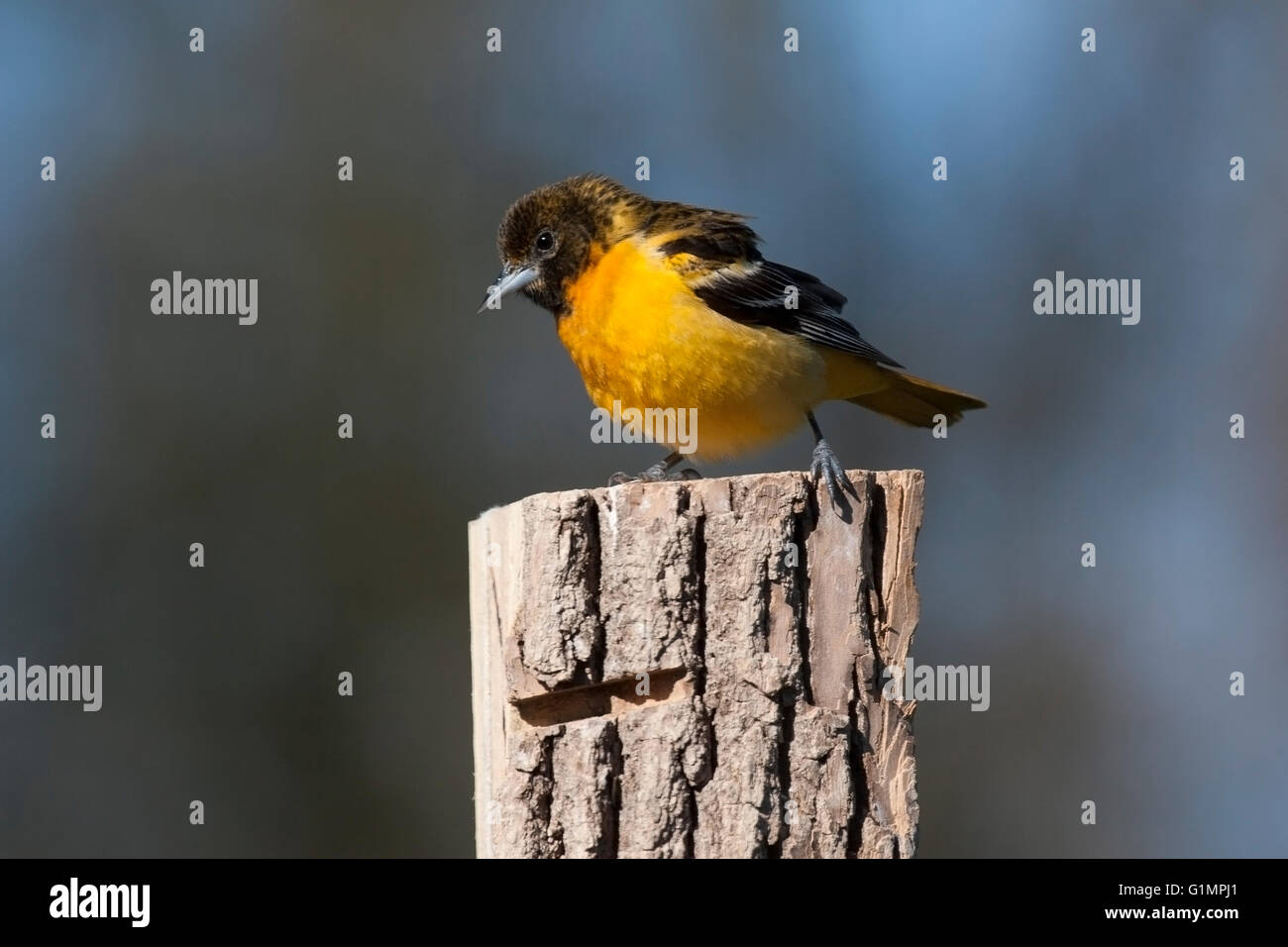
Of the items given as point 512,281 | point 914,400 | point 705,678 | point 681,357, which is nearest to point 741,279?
point 681,357

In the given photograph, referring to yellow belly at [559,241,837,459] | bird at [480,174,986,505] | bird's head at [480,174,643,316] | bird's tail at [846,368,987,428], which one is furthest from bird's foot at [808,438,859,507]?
bird's tail at [846,368,987,428]

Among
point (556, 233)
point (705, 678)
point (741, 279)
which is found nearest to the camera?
point (705, 678)

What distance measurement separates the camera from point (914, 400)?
6965 millimetres

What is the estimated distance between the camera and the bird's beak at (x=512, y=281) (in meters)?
6.55

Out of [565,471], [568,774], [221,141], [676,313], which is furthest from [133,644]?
[568,774]

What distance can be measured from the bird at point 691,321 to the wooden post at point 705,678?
1844 mm

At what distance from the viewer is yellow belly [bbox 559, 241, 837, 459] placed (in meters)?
5.84

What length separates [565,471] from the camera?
36.1ft

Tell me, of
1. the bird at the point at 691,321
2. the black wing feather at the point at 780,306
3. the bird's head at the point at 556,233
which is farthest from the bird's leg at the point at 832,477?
→ the bird's head at the point at 556,233

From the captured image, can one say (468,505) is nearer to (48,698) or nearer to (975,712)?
(48,698)

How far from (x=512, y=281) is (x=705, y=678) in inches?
133

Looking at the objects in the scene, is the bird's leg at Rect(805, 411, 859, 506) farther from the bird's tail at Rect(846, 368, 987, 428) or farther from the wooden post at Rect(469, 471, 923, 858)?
the bird's tail at Rect(846, 368, 987, 428)

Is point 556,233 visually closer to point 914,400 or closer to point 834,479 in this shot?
point 914,400

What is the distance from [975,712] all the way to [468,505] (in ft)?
14.5
